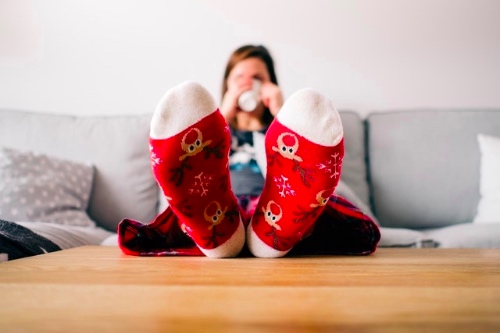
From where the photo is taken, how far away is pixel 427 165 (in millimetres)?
1399

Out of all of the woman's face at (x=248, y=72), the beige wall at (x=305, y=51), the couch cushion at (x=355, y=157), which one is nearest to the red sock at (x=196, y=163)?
A: the woman's face at (x=248, y=72)

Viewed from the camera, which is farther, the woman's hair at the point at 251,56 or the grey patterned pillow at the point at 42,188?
the woman's hair at the point at 251,56

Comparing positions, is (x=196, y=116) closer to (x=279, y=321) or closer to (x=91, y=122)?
(x=279, y=321)

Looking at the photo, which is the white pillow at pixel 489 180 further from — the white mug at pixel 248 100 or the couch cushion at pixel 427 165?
the white mug at pixel 248 100

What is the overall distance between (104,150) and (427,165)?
95 centimetres

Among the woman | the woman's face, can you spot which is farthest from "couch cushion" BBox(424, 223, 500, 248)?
the woman's face

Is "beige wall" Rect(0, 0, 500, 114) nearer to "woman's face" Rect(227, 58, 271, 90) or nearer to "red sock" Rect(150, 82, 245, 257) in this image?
"woman's face" Rect(227, 58, 271, 90)

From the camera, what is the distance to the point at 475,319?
318mm

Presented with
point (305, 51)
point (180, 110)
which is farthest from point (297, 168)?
point (305, 51)

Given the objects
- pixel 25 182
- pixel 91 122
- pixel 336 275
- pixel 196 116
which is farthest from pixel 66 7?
pixel 336 275

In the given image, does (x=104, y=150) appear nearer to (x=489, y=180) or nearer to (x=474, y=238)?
(x=474, y=238)

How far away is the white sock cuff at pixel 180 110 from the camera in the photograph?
587 millimetres

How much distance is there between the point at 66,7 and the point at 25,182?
0.83 meters

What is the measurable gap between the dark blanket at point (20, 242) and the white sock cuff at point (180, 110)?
0.27m
